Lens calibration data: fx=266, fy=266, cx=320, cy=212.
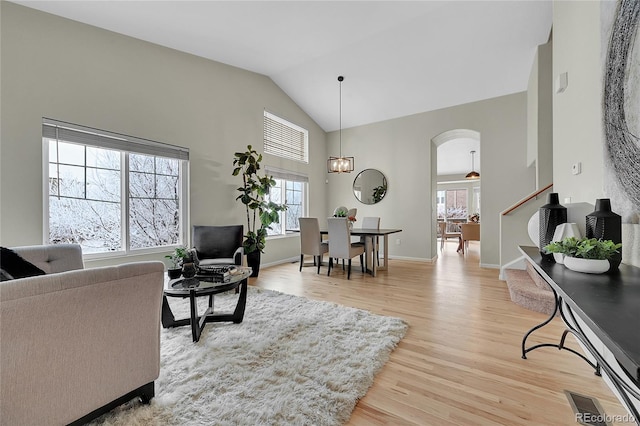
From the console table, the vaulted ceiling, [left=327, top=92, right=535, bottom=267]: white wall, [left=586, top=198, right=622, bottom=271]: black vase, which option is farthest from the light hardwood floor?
the vaulted ceiling

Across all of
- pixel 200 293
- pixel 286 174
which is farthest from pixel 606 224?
pixel 286 174

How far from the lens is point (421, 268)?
4836 millimetres

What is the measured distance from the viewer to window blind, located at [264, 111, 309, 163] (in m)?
5.20

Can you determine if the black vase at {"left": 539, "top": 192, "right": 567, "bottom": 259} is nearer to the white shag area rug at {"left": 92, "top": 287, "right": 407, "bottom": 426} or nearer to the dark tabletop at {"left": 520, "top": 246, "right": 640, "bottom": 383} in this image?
the dark tabletop at {"left": 520, "top": 246, "right": 640, "bottom": 383}

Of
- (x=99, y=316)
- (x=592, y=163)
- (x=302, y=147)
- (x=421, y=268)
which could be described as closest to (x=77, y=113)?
(x=99, y=316)

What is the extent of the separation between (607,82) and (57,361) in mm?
3081

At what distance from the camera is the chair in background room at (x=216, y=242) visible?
3.61m

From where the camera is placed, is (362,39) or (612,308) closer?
(612,308)

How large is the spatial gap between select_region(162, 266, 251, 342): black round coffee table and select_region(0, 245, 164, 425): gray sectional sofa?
1.87 feet

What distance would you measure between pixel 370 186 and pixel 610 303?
17.6 feet

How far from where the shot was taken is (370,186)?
6.12 meters

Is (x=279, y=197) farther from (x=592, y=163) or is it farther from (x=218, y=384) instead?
(x=592, y=163)

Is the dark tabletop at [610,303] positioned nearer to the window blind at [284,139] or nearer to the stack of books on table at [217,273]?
the stack of books on table at [217,273]

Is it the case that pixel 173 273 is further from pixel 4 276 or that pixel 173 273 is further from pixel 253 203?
pixel 253 203
